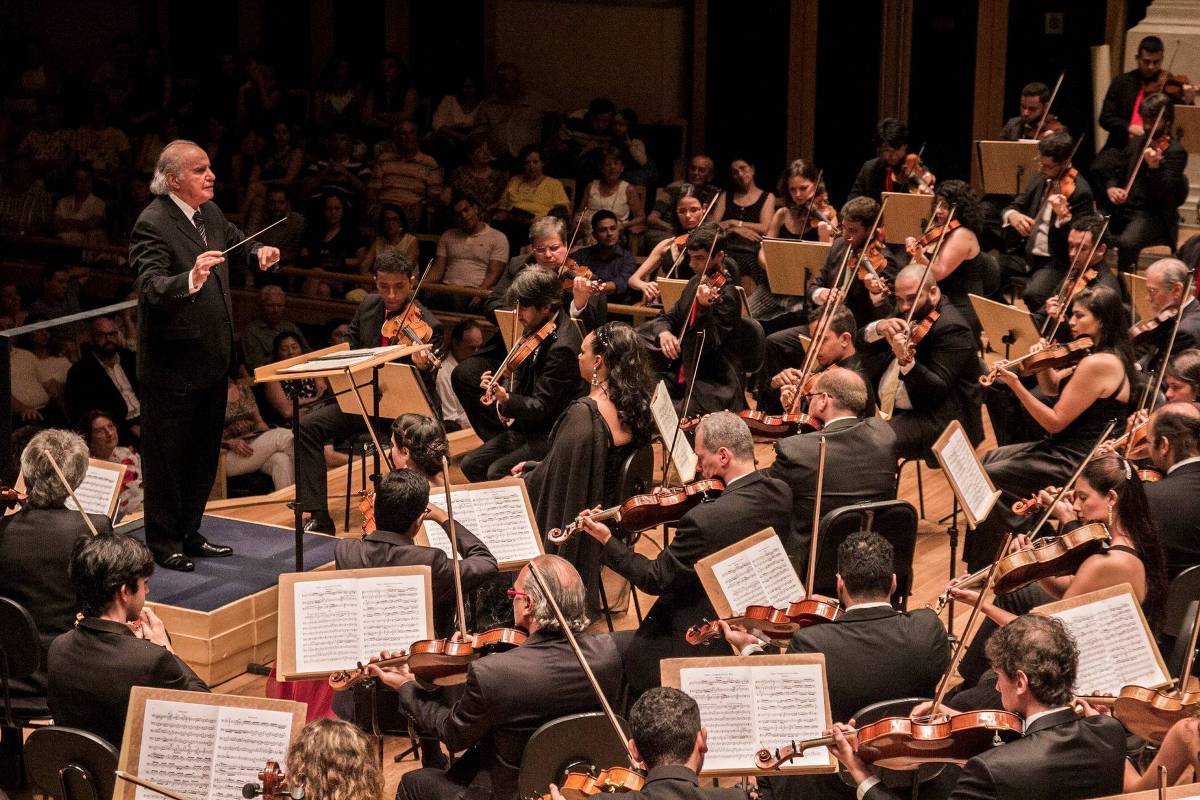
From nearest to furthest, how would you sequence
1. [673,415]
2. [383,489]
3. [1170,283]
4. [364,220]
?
1. [383,489]
2. [673,415]
3. [1170,283]
4. [364,220]

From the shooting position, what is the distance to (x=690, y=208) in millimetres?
8508

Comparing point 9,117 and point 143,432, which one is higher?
point 9,117

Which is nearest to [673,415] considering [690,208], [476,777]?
[476,777]

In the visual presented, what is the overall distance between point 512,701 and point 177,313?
2231 millimetres

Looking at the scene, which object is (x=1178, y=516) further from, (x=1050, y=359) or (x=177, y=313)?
(x=177, y=313)

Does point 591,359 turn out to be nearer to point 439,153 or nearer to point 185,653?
point 185,653

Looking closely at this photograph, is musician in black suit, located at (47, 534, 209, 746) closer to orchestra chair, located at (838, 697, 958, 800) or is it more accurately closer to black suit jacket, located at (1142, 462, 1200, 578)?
orchestra chair, located at (838, 697, 958, 800)

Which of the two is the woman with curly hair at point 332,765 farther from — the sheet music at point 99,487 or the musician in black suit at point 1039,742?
the sheet music at point 99,487

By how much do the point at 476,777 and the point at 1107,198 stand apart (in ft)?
22.2

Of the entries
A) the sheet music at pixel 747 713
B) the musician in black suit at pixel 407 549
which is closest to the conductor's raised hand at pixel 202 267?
the musician in black suit at pixel 407 549

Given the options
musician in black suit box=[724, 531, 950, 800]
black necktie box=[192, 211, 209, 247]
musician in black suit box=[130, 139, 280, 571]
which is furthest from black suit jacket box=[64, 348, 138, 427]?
musician in black suit box=[724, 531, 950, 800]

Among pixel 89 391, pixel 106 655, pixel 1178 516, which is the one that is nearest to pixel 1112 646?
pixel 1178 516

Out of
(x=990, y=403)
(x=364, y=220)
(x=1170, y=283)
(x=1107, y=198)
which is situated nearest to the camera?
(x=1170, y=283)

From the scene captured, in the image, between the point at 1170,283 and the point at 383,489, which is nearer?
the point at 383,489
